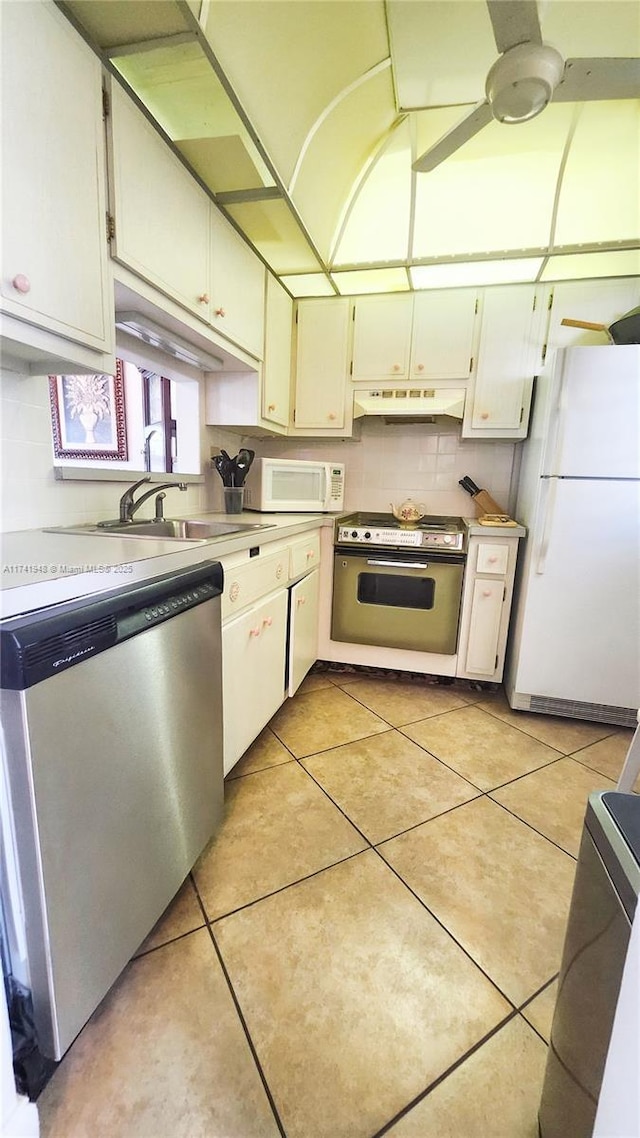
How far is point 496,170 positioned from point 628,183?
23.5 inches

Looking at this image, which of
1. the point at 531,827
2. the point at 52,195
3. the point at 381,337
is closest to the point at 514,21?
the point at 52,195

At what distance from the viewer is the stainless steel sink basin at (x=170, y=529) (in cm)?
144

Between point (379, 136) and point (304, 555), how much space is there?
6.23 feet

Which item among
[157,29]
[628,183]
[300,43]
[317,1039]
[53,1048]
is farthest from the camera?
[628,183]

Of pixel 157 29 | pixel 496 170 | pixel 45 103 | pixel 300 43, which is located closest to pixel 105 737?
pixel 45 103

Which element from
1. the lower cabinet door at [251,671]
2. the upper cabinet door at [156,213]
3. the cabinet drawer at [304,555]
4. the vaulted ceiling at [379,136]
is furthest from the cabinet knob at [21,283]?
the cabinet drawer at [304,555]

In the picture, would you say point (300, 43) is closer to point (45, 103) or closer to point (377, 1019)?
point (45, 103)

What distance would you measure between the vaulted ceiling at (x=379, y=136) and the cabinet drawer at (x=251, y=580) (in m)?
1.41

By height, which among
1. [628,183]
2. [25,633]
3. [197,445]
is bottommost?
[25,633]

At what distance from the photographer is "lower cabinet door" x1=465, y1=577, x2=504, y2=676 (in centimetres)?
226

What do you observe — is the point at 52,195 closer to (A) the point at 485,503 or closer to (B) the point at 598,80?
(B) the point at 598,80

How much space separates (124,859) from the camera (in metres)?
0.87

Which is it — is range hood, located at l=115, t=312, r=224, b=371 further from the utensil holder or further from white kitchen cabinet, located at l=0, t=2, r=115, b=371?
the utensil holder

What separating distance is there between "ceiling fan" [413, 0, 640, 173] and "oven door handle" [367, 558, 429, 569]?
162cm
